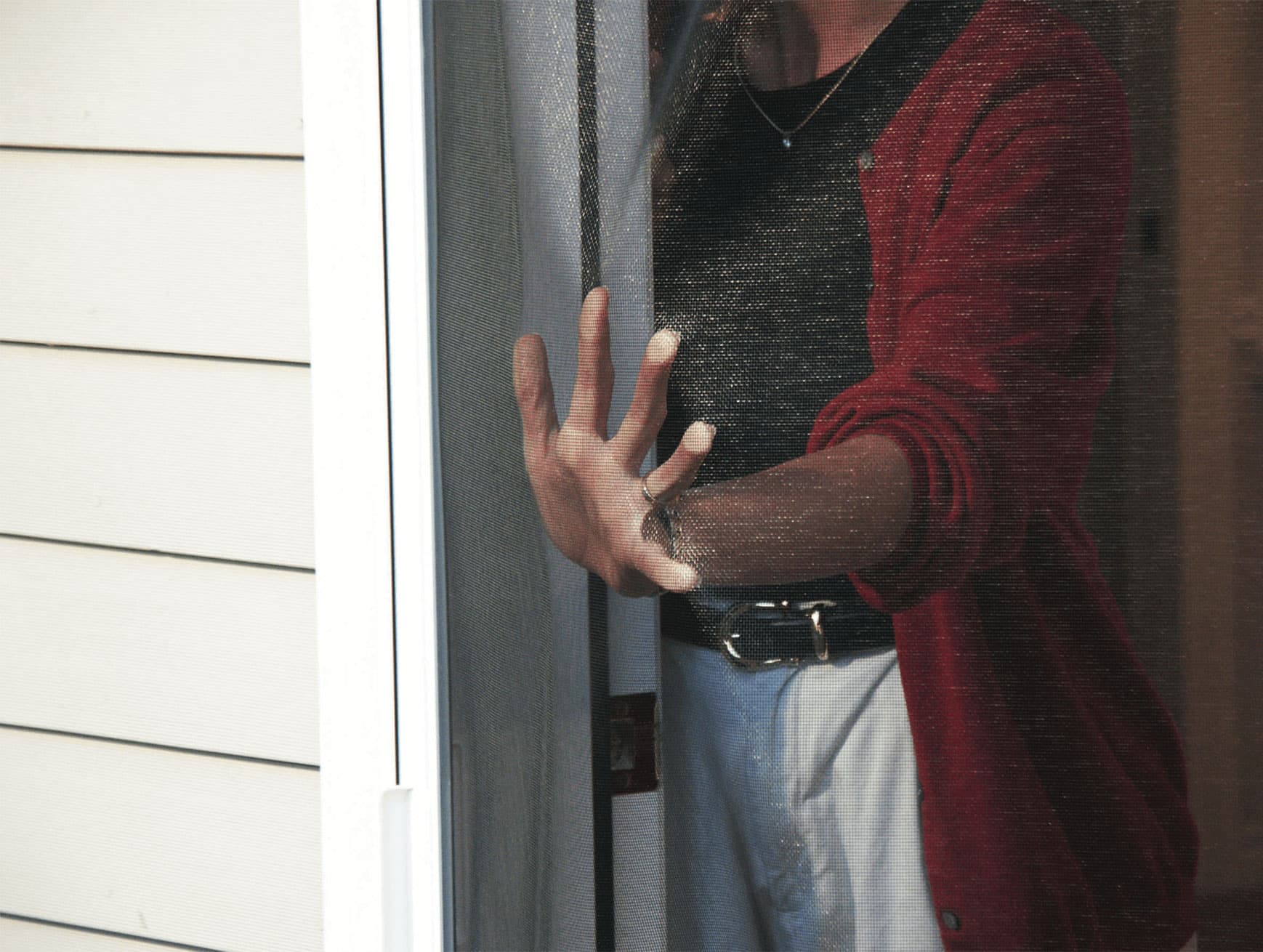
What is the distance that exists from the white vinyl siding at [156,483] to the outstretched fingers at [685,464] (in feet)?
1.14

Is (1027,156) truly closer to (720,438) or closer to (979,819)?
(720,438)

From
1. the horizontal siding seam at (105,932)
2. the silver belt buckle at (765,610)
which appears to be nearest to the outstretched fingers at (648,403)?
the silver belt buckle at (765,610)

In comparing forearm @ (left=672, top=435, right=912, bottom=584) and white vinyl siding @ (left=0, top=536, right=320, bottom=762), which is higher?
forearm @ (left=672, top=435, right=912, bottom=584)

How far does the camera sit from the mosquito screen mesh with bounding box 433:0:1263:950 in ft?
1.77

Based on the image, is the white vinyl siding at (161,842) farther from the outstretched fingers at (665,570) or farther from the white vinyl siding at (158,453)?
the outstretched fingers at (665,570)

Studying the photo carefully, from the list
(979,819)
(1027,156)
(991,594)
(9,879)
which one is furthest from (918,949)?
(9,879)

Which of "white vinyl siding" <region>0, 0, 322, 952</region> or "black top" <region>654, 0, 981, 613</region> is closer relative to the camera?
"black top" <region>654, 0, 981, 613</region>

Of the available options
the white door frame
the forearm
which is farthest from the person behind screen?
the white door frame

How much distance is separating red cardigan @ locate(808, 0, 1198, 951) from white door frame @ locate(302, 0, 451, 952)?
0.31 meters

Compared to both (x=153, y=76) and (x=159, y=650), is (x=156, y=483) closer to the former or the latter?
(x=159, y=650)

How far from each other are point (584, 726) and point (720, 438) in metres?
0.21

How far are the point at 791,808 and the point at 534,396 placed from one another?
0.30 m

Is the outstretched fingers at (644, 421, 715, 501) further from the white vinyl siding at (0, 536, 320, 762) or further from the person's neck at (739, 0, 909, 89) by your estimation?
the white vinyl siding at (0, 536, 320, 762)

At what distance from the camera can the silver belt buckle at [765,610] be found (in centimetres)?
57
